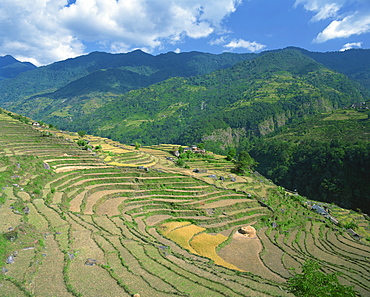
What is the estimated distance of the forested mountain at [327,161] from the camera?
3585 inches

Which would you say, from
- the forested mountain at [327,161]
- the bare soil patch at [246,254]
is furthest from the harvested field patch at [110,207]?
the forested mountain at [327,161]

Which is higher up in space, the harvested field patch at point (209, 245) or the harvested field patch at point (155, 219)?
the harvested field patch at point (155, 219)

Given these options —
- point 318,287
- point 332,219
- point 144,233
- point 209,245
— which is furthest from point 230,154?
point 318,287

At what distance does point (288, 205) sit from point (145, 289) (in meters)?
45.0

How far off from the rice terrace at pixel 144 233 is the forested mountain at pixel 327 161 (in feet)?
107

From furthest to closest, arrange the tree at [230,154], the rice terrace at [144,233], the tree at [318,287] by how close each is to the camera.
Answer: the tree at [230,154]
the rice terrace at [144,233]
the tree at [318,287]

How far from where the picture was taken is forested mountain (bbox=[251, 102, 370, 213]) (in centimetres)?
9106

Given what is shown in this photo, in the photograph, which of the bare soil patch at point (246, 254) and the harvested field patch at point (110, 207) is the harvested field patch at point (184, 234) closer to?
the bare soil patch at point (246, 254)

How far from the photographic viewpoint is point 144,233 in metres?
30.3

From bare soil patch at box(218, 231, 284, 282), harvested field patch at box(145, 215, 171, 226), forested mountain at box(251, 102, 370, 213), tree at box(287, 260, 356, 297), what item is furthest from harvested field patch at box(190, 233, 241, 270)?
forested mountain at box(251, 102, 370, 213)

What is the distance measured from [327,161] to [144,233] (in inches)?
3835

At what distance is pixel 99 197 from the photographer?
3778cm

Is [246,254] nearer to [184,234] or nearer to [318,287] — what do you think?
[184,234]

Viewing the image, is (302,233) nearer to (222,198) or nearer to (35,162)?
(222,198)
